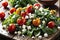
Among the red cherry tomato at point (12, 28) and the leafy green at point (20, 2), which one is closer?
the red cherry tomato at point (12, 28)

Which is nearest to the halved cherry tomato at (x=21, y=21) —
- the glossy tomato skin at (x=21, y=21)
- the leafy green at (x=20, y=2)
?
the glossy tomato skin at (x=21, y=21)

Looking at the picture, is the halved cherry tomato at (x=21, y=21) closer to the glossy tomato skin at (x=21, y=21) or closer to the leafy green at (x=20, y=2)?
the glossy tomato skin at (x=21, y=21)

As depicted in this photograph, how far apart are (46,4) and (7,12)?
16.4 inches

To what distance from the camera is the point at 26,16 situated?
1.88m

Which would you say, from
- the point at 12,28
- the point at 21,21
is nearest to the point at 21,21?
the point at 21,21

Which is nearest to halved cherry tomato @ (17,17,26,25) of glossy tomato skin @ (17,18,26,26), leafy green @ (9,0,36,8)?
glossy tomato skin @ (17,18,26,26)

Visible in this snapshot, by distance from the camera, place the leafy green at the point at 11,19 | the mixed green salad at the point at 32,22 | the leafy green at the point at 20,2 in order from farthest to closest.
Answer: the leafy green at the point at 20,2, the leafy green at the point at 11,19, the mixed green salad at the point at 32,22

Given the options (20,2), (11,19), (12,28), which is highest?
(20,2)

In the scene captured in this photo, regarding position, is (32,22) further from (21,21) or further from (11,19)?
(11,19)

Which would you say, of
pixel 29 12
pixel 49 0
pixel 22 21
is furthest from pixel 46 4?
pixel 22 21

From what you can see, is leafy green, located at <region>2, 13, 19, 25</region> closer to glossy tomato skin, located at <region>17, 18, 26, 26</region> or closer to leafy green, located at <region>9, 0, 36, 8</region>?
glossy tomato skin, located at <region>17, 18, 26, 26</region>

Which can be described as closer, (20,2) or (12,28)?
(12,28)

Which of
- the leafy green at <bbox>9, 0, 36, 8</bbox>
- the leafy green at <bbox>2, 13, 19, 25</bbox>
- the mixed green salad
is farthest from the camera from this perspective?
the leafy green at <bbox>9, 0, 36, 8</bbox>

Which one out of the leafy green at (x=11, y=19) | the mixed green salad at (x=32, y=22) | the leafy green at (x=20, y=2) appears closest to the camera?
the mixed green salad at (x=32, y=22)
